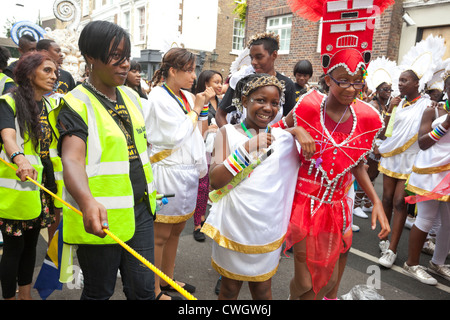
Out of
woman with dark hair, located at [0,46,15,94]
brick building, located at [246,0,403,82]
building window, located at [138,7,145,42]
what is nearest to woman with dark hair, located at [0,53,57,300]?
woman with dark hair, located at [0,46,15,94]

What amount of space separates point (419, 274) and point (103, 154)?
355 cm

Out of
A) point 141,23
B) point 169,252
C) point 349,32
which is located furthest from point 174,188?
point 141,23

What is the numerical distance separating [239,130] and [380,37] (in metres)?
10.6

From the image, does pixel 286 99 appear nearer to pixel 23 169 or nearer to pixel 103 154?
pixel 103 154

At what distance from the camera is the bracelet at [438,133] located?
334cm

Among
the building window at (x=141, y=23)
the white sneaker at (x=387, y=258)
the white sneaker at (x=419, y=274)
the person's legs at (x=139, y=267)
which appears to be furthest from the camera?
the building window at (x=141, y=23)

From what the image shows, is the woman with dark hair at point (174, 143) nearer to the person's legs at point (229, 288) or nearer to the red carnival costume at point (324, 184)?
the person's legs at point (229, 288)

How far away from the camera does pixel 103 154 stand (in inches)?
67.0

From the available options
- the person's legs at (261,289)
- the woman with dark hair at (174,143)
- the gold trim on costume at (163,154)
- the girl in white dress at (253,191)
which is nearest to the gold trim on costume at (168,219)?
the woman with dark hair at (174,143)

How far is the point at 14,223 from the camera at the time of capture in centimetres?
257

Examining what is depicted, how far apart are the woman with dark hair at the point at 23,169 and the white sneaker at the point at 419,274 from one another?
3.67 metres

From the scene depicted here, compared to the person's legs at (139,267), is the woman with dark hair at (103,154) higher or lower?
higher
